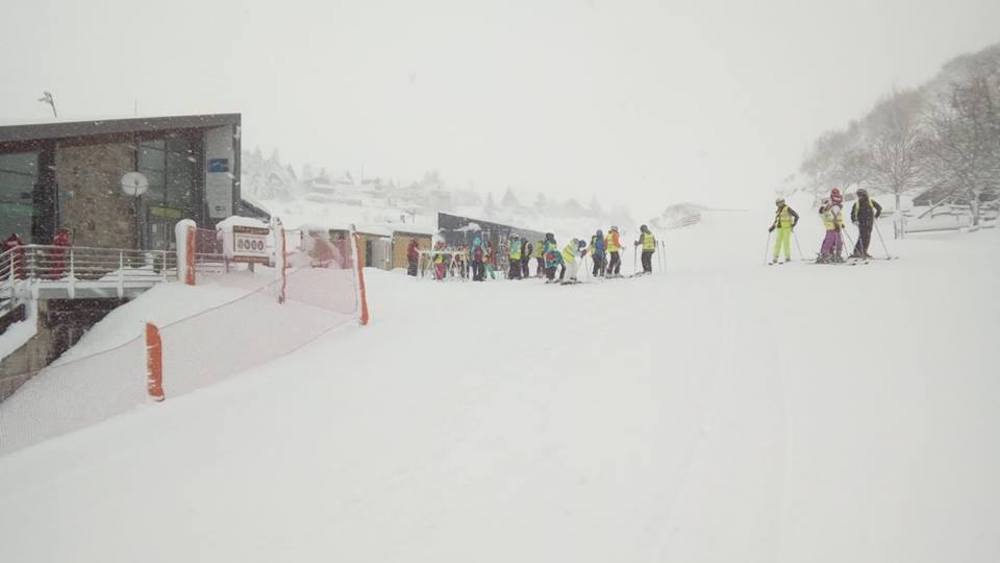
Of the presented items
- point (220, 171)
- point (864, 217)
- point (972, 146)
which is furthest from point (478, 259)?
point (972, 146)

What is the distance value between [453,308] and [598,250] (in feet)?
20.5

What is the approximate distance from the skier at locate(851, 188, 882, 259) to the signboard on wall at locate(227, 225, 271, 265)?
14.8 m

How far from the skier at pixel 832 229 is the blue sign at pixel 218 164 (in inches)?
748

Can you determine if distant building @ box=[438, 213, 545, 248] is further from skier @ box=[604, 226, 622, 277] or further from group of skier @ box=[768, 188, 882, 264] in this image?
group of skier @ box=[768, 188, 882, 264]

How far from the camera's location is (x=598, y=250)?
1427 centimetres

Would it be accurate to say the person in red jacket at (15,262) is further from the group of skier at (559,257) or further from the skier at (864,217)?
the skier at (864,217)

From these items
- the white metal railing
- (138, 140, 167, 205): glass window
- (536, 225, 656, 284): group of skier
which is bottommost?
the white metal railing

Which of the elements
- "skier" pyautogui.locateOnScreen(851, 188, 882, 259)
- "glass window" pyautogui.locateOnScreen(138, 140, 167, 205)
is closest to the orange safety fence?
"glass window" pyautogui.locateOnScreen(138, 140, 167, 205)

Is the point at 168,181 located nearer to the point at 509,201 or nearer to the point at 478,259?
the point at 478,259

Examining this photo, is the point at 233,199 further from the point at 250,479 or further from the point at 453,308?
the point at 250,479

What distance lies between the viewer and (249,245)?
12.8 meters

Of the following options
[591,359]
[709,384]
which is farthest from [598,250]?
[709,384]

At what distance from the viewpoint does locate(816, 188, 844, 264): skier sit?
10273 mm

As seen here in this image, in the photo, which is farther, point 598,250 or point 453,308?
point 598,250
